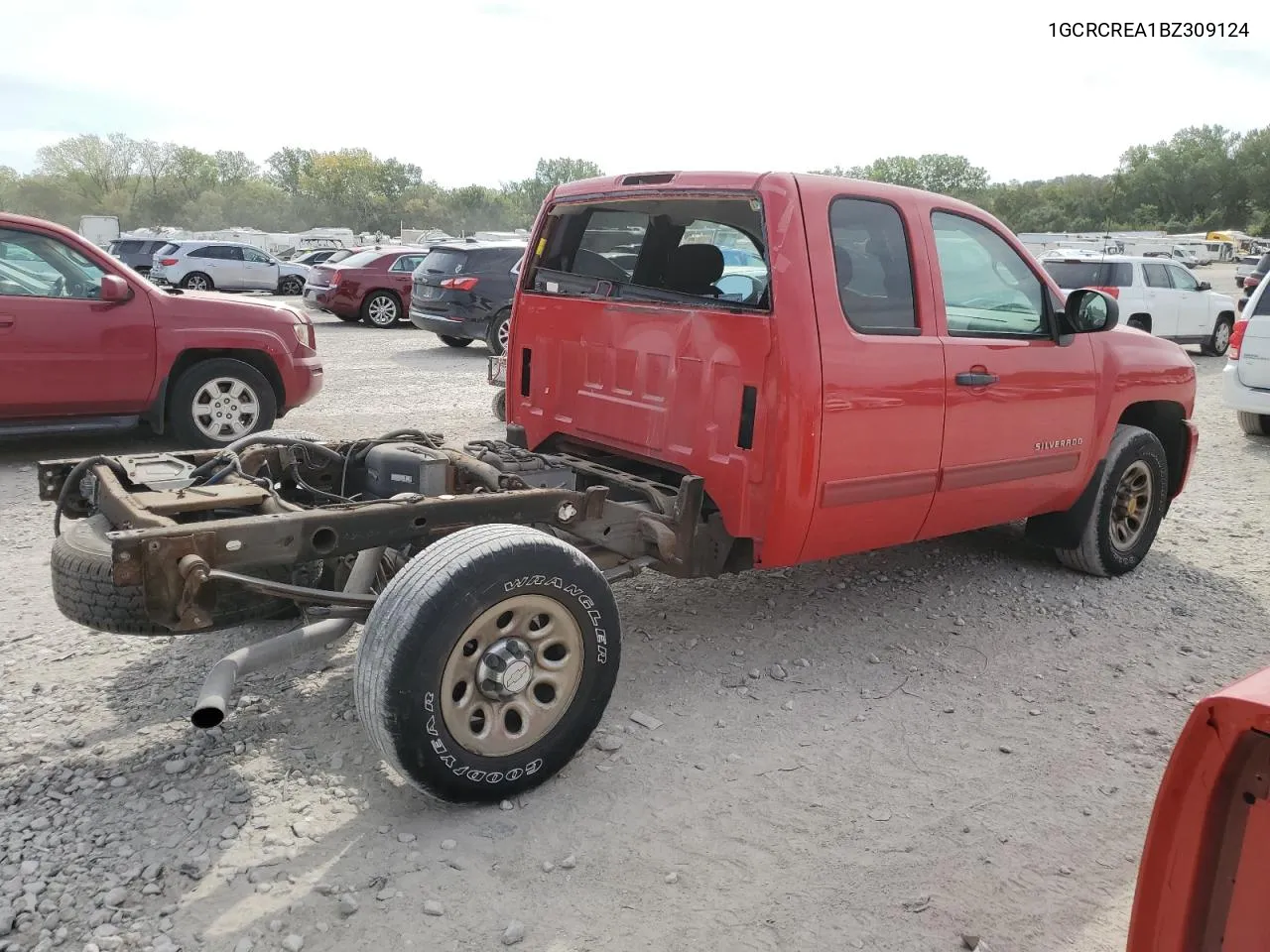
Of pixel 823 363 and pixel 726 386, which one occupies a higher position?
pixel 823 363

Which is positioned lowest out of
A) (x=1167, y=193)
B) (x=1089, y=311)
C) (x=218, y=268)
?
(x=1089, y=311)

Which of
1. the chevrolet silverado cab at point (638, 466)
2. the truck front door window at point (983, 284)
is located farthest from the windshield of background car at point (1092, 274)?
the truck front door window at point (983, 284)

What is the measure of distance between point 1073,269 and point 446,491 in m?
14.1

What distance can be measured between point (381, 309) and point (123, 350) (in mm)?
12414

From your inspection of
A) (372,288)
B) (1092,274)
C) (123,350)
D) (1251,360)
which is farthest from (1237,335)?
(372,288)

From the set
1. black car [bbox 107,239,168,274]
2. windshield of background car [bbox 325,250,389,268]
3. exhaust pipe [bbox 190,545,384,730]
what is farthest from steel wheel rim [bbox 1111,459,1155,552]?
black car [bbox 107,239,168,274]

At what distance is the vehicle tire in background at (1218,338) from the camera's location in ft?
58.1

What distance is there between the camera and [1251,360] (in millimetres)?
9789

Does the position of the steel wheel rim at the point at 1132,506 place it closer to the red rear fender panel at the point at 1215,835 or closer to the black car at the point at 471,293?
the red rear fender panel at the point at 1215,835

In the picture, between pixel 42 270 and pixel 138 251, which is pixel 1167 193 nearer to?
pixel 138 251

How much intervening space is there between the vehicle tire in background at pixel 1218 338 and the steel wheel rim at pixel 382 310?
47.6 feet

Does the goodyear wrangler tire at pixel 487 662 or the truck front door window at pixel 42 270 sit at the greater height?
the truck front door window at pixel 42 270

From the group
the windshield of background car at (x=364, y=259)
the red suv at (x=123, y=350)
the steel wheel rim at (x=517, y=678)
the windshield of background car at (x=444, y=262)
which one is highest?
the windshield of background car at (x=364, y=259)

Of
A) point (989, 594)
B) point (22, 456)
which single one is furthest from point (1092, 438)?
point (22, 456)
